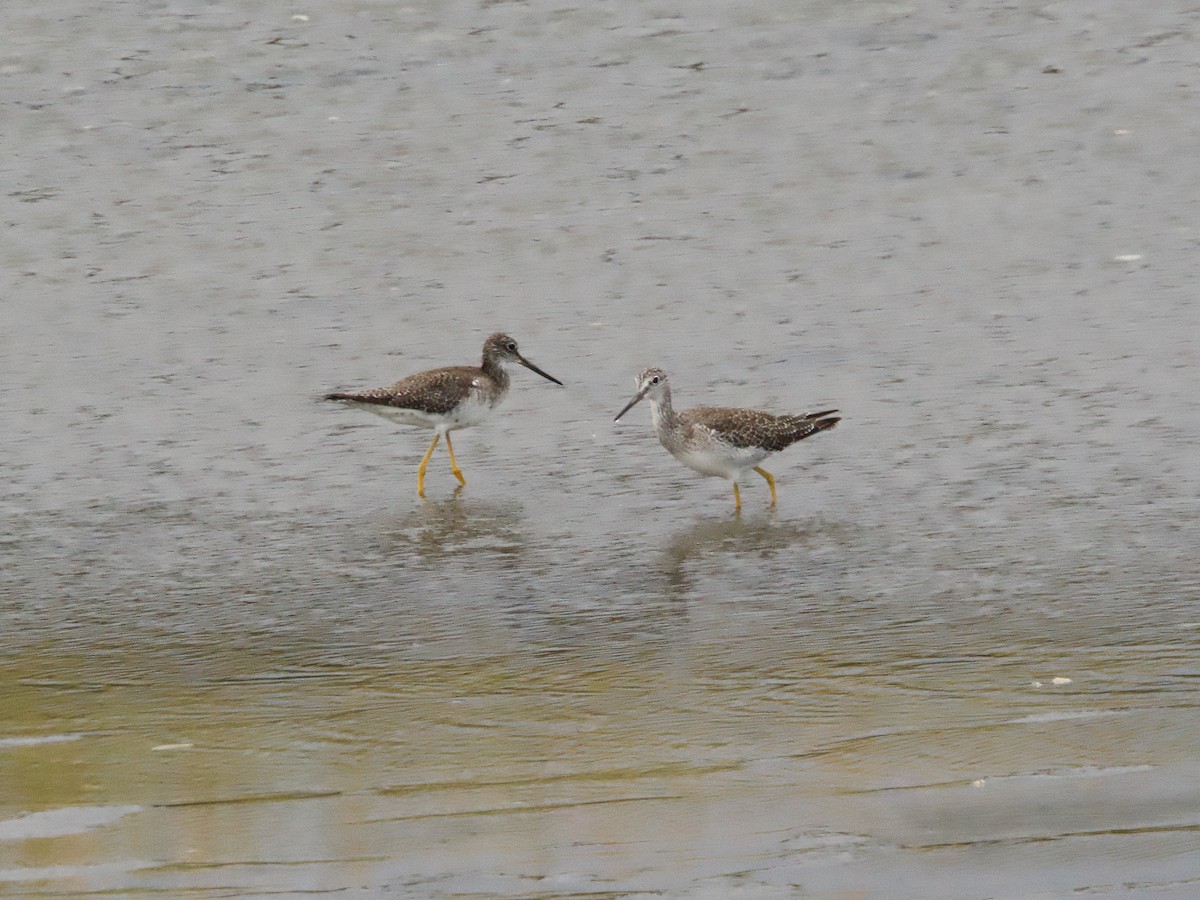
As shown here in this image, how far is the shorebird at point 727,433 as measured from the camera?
10297mm

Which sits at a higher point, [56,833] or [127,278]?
[56,833]

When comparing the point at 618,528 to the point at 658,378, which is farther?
the point at 658,378

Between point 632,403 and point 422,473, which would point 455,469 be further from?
point 632,403

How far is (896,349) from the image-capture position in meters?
12.4

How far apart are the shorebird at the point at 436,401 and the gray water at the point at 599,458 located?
29 centimetres

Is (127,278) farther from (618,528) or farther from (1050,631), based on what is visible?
(1050,631)

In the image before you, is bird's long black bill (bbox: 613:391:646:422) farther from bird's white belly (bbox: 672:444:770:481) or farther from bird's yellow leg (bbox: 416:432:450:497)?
bird's yellow leg (bbox: 416:432:450:497)


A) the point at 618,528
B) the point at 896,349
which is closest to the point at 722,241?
the point at 896,349

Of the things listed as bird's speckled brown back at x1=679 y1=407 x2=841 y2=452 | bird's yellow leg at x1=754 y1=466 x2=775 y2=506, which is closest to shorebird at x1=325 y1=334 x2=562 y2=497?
bird's speckled brown back at x1=679 y1=407 x2=841 y2=452

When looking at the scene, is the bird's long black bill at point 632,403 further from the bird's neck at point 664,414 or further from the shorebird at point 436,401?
the shorebird at point 436,401

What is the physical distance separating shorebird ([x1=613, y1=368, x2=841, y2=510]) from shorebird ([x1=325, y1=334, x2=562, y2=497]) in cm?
102

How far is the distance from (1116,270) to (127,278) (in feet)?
21.4

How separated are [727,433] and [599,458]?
39.4 inches

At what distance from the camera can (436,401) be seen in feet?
36.5
